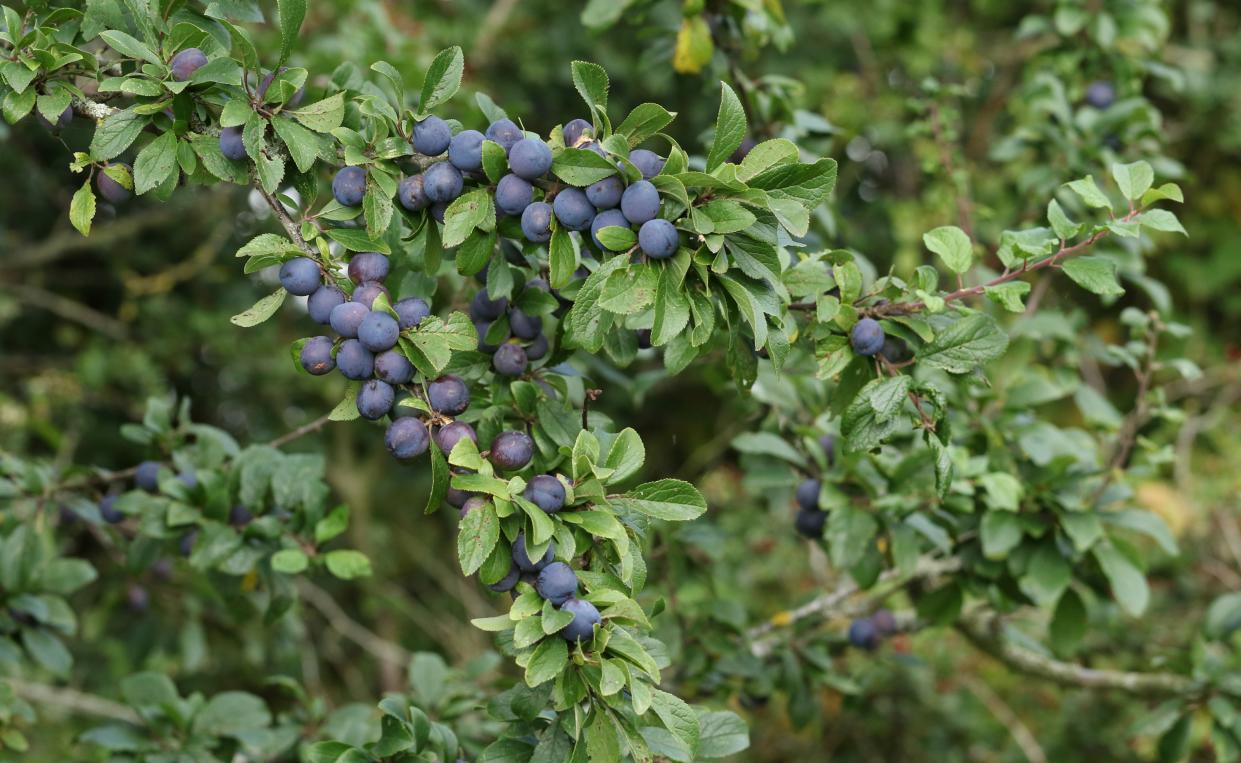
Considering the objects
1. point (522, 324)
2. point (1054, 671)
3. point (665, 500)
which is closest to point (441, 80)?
point (522, 324)

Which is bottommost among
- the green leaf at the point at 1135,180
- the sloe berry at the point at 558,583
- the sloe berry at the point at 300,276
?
the sloe berry at the point at 558,583

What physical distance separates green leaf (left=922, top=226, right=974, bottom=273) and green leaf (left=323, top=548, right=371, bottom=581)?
846 mm

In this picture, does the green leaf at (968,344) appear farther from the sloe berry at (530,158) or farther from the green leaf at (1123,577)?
the green leaf at (1123,577)

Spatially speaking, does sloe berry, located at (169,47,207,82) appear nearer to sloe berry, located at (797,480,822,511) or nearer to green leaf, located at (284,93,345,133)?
green leaf, located at (284,93,345,133)

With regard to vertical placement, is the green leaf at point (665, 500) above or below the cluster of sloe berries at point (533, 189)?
below

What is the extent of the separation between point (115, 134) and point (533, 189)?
0.45 metres

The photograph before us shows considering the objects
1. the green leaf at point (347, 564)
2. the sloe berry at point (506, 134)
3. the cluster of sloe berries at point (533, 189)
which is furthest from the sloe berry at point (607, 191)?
the green leaf at point (347, 564)

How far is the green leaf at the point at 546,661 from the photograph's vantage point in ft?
3.30

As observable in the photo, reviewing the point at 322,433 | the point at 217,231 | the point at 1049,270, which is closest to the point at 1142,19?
the point at 1049,270

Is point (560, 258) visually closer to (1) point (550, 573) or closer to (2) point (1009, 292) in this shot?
(1) point (550, 573)

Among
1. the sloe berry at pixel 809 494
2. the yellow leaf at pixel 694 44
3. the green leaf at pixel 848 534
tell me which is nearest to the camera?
the green leaf at pixel 848 534

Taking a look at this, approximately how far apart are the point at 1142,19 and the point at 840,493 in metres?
1.27

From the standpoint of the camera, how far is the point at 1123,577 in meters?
1.72

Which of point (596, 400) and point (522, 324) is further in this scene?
point (596, 400)
